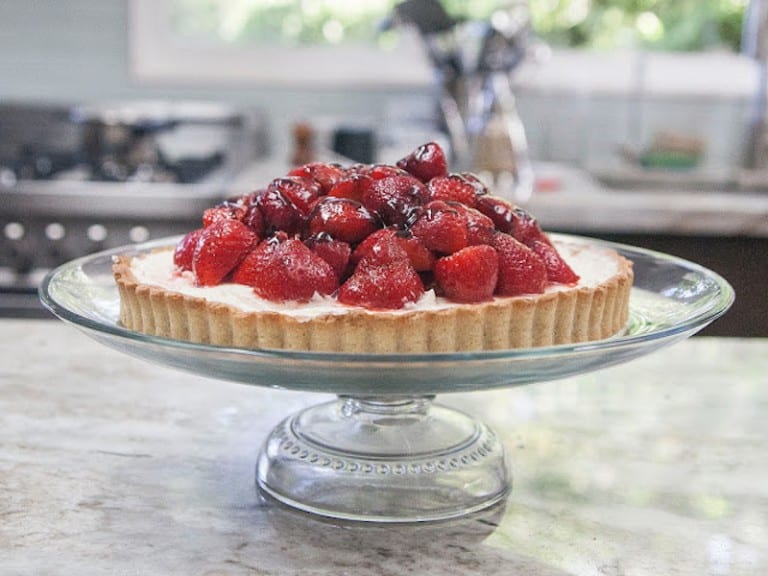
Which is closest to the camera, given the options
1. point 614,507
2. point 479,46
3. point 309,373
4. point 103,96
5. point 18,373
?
point 309,373

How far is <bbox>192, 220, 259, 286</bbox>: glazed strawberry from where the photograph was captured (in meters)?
1.04

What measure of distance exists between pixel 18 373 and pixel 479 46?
1807mm

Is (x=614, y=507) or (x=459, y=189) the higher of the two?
(x=459, y=189)

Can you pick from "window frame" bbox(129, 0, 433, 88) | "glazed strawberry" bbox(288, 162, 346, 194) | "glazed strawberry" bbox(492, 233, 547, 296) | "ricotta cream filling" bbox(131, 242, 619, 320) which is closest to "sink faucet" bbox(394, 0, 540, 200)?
"window frame" bbox(129, 0, 433, 88)

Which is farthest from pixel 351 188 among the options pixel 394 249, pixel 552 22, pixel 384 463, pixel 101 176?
pixel 552 22

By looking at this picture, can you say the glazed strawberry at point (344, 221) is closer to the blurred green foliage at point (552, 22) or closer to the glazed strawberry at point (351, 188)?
the glazed strawberry at point (351, 188)

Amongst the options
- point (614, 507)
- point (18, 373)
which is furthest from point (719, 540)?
point (18, 373)

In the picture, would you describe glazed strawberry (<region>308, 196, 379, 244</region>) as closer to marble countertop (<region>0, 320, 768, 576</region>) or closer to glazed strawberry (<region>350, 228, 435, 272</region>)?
glazed strawberry (<region>350, 228, 435, 272</region>)

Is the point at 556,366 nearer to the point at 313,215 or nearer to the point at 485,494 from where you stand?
the point at 485,494

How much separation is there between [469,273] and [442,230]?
0.05 m

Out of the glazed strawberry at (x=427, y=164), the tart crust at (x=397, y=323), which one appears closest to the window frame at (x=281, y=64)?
the glazed strawberry at (x=427, y=164)

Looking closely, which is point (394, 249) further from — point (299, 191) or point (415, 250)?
point (299, 191)

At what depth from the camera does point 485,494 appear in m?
0.94

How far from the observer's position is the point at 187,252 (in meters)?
1.12
